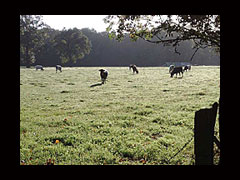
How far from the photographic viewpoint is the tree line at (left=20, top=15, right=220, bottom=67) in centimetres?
6812

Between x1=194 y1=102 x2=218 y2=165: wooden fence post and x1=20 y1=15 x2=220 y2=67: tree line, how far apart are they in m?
62.9

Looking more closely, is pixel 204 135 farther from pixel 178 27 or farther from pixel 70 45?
pixel 70 45

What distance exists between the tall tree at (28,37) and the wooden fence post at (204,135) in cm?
6822

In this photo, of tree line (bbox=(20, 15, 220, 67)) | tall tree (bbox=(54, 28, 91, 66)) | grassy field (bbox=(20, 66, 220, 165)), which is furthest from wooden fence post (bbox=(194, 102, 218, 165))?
tall tree (bbox=(54, 28, 91, 66))

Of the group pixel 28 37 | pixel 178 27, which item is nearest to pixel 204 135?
pixel 178 27

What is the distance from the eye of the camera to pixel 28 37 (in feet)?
218

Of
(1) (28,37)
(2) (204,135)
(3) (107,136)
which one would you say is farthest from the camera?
(1) (28,37)

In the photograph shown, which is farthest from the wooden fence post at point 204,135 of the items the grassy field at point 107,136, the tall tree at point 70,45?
the tall tree at point 70,45

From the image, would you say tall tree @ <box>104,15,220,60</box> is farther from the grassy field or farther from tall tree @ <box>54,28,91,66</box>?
tall tree @ <box>54,28,91,66</box>

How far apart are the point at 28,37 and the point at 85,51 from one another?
1796cm

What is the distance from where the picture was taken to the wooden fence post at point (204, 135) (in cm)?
304
